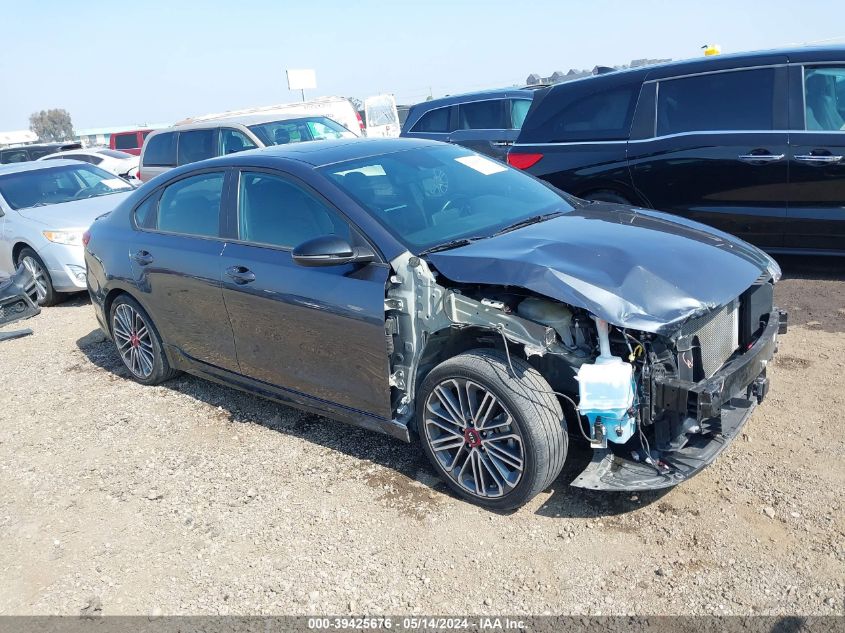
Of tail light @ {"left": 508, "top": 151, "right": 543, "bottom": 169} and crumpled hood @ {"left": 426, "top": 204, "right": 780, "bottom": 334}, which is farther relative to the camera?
tail light @ {"left": 508, "top": 151, "right": 543, "bottom": 169}

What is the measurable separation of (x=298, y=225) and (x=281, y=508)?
1.53 m

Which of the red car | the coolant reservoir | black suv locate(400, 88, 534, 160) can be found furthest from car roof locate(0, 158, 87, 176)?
the red car

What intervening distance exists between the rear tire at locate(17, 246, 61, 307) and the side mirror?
6133mm

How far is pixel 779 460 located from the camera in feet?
12.1

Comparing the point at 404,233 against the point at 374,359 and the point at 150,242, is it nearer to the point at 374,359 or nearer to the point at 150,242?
the point at 374,359

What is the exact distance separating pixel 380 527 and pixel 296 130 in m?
8.51

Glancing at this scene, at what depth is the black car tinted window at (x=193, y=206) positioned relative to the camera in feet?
15.2

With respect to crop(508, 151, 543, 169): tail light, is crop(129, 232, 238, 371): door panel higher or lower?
lower

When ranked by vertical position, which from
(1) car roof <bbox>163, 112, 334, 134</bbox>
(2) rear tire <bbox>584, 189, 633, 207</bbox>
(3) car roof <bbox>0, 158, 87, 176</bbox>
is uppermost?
(1) car roof <bbox>163, 112, 334, 134</bbox>

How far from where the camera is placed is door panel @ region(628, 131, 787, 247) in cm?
594

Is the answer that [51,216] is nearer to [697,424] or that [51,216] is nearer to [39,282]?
[39,282]

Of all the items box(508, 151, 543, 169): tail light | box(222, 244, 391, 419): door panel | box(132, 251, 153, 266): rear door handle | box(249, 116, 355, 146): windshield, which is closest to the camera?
box(222, 244, 391, 419): door panel

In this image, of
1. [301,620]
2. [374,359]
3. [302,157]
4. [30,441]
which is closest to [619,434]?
[374,359]

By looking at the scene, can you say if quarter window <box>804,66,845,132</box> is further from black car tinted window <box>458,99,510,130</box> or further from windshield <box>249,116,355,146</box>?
windshield <box>249,116,355,146</box>
